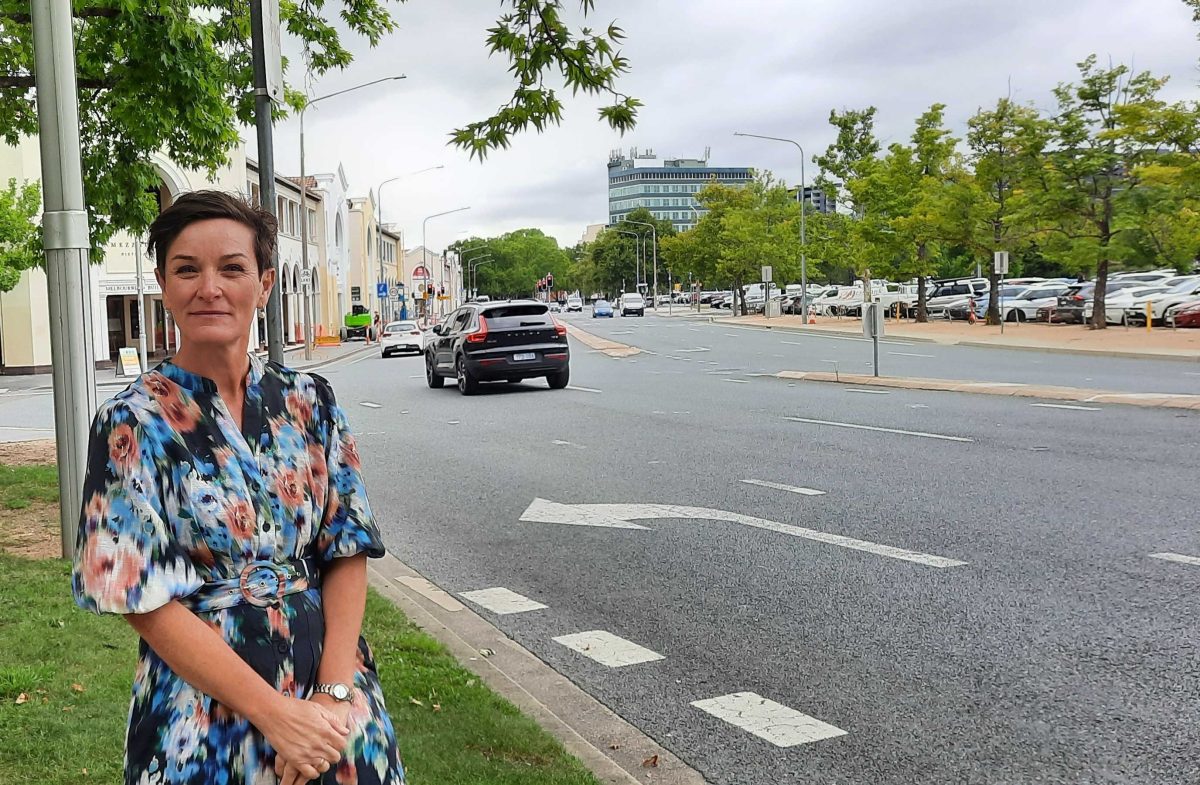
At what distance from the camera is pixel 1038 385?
19312mm

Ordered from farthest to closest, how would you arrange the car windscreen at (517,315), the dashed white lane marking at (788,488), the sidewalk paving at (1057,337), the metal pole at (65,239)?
the sidewalk paving at (1057,337) < the car windscreen at (517,315) < the dashed white lane marking at (788,488) < the metal pole at (65,239)

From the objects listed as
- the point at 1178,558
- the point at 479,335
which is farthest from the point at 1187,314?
the point at 1178,558

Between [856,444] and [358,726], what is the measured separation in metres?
11.0

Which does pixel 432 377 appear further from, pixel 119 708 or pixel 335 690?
pixel 335 690

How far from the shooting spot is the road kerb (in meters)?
4.14

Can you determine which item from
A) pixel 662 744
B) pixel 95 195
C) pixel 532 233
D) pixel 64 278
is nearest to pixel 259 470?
pixel 662 744

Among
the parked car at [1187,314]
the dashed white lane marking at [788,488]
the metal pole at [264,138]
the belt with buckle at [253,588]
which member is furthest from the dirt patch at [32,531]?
the parked car at [1187,314]

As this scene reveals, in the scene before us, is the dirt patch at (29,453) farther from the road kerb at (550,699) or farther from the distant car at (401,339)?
the distant car at (401,339)

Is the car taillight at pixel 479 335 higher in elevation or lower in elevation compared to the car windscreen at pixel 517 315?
lower

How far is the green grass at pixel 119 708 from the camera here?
3934 mm

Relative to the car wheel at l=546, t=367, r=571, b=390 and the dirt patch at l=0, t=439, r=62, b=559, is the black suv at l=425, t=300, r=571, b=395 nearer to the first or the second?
the car wheel at l=546, t=367, r=571, b=390

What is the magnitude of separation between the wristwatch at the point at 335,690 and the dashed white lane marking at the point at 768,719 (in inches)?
104

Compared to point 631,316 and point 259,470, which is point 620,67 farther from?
point 631,316

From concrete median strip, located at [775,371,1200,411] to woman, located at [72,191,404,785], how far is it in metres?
15.0
